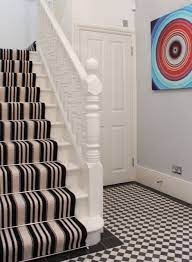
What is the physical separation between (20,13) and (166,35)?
8.92ft

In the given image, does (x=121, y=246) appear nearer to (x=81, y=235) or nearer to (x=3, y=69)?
(x=81, y=235)

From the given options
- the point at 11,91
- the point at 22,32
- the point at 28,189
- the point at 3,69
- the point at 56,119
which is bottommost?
the point at 28,189

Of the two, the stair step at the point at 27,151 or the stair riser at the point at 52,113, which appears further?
the stair riser at the point at 52,113

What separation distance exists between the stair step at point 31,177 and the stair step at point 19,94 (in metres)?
0.94

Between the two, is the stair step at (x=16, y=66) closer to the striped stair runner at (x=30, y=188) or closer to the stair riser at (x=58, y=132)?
the striped stair runner at (x=30, y=188)

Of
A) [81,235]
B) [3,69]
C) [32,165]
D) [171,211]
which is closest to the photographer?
[81,235]

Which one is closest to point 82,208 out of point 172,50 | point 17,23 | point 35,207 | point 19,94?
point 35,207

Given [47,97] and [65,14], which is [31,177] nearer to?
→ [47,97]

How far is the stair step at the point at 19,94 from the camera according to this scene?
3.23m

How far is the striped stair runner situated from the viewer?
2.12m

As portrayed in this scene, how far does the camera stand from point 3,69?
3.57 metres

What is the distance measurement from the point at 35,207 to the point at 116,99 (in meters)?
2.19

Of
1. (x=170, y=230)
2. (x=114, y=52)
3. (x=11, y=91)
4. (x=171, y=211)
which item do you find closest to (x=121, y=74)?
(x=114, y=52)

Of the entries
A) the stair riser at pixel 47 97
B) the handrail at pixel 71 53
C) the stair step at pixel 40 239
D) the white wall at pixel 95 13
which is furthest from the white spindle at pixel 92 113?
the white wall at pixel 95 13
